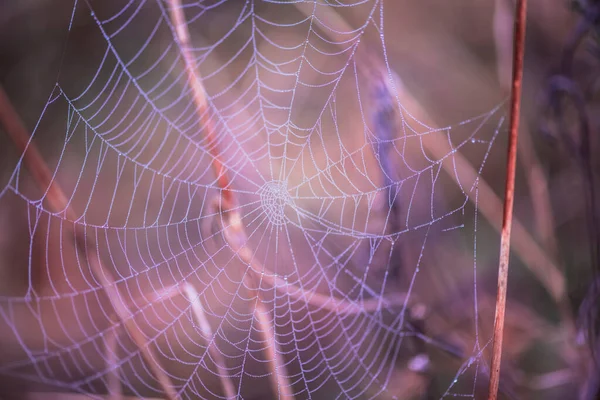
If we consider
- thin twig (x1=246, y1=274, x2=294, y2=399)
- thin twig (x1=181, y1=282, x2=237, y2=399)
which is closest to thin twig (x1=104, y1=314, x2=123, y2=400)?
thin twig (x1=181, y1=282, x2=237, y2=399)

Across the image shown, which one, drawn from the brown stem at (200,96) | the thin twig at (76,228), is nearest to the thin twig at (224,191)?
the brown stem at (200,96)

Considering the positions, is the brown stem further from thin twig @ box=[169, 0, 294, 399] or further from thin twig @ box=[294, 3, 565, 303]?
thin twig @ box=[294, 3, 565, 303]

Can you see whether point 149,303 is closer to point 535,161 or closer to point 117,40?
point 117,40

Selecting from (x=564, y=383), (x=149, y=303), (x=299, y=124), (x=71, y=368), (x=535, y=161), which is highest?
(x=299, y=124)

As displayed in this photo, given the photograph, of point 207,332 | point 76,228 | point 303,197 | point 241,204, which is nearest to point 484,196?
point 303,197

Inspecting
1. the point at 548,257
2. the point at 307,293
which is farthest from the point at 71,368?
the point at 548,257

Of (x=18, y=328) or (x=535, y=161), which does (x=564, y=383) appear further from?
(x=18, y=328)

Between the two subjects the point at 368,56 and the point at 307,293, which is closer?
the point at 368,56

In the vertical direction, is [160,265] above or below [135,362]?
above
